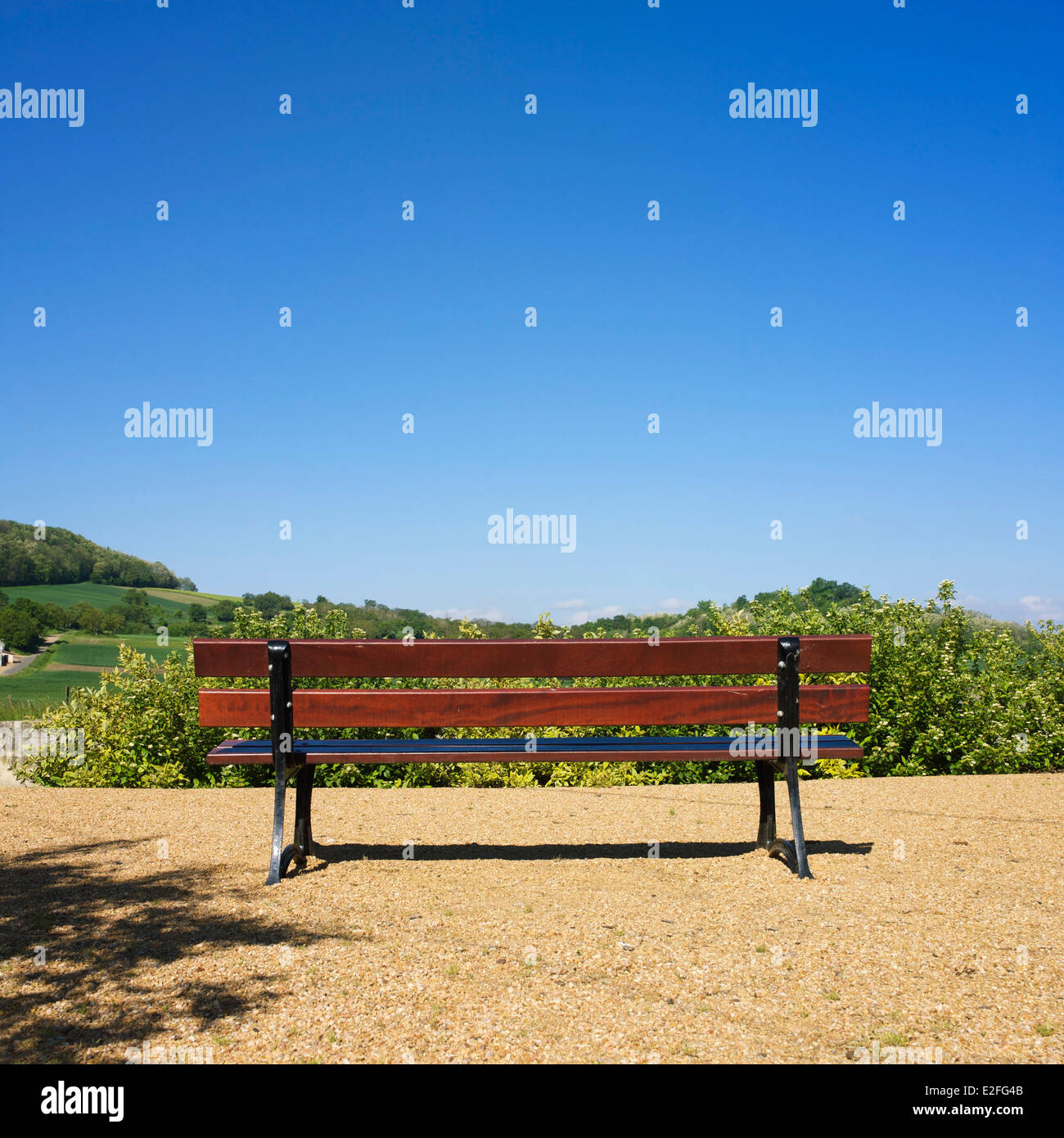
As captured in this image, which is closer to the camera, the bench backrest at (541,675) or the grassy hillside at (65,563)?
the bench backrest at (541,675)

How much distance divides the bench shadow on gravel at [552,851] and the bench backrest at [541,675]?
0.94m

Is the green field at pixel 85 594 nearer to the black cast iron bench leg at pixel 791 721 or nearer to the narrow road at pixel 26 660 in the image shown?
the narrow road at pixel 26 660

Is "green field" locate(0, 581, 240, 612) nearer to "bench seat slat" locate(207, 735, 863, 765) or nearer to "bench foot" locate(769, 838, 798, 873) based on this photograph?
"bench seat slat" locate(207, 735, 863, 765)

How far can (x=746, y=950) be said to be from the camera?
336 centimetres

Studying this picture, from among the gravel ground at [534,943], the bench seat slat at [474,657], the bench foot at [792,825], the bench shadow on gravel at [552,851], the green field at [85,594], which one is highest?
the green field at [85,594]

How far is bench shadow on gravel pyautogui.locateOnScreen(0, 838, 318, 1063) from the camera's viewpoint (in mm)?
2703

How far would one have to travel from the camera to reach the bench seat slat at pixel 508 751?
4254 mm

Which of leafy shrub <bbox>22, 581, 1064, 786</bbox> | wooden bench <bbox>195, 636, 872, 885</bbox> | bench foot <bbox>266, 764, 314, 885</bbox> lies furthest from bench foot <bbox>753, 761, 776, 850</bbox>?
leafy shrub <bbox>22, 581, 1064, 786</bbox>

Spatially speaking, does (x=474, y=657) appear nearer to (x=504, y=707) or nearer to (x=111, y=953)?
(x=504, y=707)

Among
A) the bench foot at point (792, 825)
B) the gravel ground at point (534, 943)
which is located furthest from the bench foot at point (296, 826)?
the bench foot at point (792, 825)

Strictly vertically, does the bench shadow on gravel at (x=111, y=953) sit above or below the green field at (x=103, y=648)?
below
